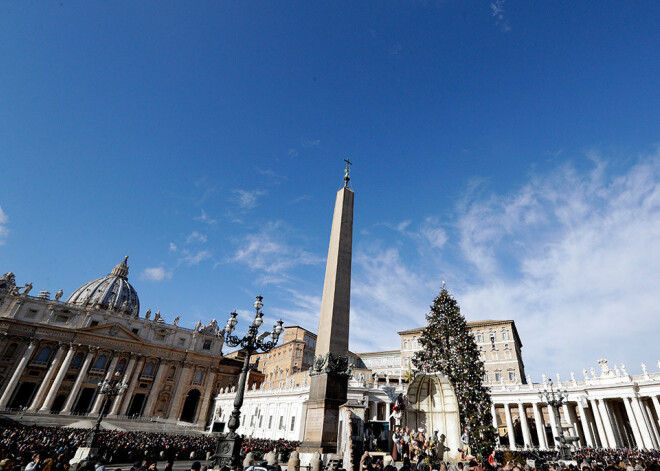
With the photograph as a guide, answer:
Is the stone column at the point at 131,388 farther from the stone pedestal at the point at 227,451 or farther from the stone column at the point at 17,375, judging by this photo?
the stone pedestal at the point at 227,451

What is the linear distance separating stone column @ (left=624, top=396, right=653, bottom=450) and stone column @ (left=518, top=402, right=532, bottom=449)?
9814mm

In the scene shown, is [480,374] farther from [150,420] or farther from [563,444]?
[150,420]

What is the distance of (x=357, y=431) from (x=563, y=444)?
15.7 meters

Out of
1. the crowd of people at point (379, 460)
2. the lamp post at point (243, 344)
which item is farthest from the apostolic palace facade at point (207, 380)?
the lamp post at point (243, 344)

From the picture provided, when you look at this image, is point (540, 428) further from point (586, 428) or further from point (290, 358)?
point (290, 358)

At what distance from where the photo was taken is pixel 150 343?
6006 centimetres

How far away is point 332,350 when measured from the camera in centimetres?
1030

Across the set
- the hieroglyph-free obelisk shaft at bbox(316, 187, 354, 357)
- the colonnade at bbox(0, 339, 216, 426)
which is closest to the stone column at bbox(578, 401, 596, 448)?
the hieroglyph-free obelisk shaft at bbox(316, 187, 354, 357)

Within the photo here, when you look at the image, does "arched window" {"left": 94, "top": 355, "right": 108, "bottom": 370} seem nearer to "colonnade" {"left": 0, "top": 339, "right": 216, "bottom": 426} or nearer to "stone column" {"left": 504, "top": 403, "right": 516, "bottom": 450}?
"colonnade" {"left": 0, "top": 339, "right": 216, "bottom": 426}

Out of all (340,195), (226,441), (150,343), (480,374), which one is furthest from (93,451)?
(150,343)

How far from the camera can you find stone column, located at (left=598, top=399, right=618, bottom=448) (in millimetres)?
31891

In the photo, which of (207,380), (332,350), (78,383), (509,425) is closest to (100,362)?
(78,383)

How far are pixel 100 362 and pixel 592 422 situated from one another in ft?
235

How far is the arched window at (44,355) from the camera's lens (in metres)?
53.6
